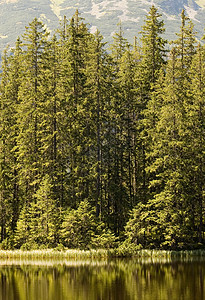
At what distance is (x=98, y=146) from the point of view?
143ft

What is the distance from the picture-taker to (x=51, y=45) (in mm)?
46031

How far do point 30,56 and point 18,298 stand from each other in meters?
27.9

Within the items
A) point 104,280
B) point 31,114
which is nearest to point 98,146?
point 31,114

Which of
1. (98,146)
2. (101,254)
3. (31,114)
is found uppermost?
(31,114)

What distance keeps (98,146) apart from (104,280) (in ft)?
62.3

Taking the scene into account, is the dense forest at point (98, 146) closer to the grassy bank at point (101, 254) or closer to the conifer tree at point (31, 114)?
the conifer tree at point (31, 114)

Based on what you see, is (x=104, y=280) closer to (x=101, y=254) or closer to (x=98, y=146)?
(x=101, y=254)

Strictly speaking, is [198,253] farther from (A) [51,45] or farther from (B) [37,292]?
(A) [51,45]

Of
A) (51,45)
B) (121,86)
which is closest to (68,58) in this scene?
(51,45)

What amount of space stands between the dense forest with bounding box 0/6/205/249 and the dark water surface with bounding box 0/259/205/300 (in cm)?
577

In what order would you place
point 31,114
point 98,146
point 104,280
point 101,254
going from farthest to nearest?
point 31,114 → point 98,146 → point 101,254 → point 104,280

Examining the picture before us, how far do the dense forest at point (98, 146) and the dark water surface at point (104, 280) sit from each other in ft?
18.9

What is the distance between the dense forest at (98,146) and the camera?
132 ft

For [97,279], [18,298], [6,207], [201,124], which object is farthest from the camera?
[6,207]
